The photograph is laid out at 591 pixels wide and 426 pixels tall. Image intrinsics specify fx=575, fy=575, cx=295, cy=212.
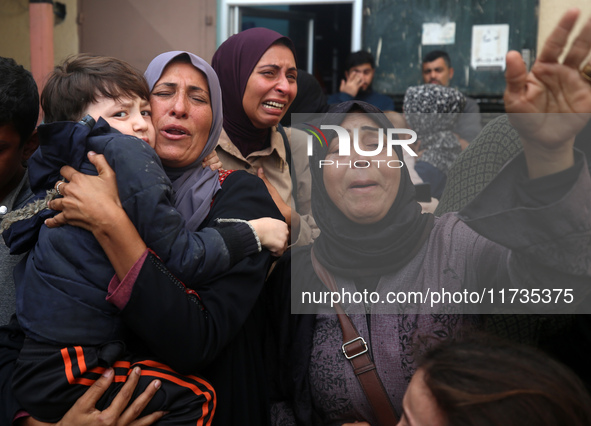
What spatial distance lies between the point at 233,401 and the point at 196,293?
1.14 ft

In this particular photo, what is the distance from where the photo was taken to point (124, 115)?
1.69 metres

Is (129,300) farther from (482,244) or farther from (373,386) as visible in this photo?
(482,244)

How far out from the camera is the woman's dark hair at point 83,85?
1.67 metres

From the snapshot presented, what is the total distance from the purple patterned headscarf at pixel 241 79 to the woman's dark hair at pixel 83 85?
855mm

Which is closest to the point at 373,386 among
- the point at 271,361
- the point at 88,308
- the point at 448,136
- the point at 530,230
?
the point at 271,361

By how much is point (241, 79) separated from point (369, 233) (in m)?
1.20

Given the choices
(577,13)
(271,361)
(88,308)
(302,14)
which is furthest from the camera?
(302,14)

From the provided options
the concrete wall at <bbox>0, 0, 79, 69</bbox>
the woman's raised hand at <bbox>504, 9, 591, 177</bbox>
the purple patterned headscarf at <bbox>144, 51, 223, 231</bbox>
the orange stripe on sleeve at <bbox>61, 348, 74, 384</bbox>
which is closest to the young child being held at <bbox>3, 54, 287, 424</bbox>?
the orange stripe on sleeve at <bbox>61, 348, 74, 384</bbox>

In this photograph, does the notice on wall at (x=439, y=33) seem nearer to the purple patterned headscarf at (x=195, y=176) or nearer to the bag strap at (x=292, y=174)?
the bag strap at (x=292, y=174)

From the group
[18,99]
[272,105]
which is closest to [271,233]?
[18,99]

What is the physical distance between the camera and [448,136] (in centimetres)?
321

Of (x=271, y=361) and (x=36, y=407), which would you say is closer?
(x=36, y=407)

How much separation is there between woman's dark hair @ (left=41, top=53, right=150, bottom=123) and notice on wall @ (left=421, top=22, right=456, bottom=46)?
4.37 meters

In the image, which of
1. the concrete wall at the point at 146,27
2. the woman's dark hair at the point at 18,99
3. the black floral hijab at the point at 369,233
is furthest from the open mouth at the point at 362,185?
the concrete wall at the point at 146,27
